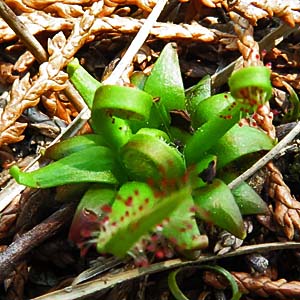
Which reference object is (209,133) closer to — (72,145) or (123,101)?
(123,101)

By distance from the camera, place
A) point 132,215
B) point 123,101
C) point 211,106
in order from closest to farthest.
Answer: point 132,215, point 123,101, point 211,106

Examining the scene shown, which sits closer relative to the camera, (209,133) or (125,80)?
(209,133)

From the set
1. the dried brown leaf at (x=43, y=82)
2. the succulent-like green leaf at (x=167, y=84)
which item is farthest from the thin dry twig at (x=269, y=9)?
the dried brown leaf at (x=43, y=82)

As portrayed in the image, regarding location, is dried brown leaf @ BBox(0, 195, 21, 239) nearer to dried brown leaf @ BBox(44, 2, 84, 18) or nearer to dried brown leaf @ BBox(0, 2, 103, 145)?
dried brown leaf @ BBox(0, 2, 103, 145)

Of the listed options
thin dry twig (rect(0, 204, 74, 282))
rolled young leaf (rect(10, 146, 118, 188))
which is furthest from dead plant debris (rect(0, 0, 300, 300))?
rolled young leaf (rect(10, 146, 118, 188))

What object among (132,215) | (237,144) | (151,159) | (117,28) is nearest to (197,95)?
(237,144)

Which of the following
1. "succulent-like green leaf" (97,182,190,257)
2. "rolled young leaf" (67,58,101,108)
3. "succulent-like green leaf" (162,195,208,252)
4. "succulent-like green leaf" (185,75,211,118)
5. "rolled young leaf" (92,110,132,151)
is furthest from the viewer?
"succulent-like green leaf" (185,75,211,118)

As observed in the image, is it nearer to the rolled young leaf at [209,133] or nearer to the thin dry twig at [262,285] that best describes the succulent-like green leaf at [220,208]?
the rolled young leaf at [209,133]
